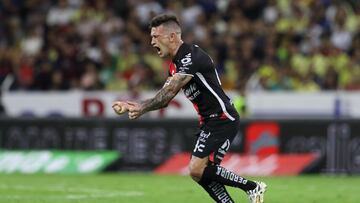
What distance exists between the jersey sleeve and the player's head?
0.19 meters

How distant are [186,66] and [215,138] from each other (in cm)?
92

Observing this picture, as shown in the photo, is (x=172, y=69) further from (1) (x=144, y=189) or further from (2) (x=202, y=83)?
(1) (x=144, y=189)

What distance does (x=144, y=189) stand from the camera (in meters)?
16.2

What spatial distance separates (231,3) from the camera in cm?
2603

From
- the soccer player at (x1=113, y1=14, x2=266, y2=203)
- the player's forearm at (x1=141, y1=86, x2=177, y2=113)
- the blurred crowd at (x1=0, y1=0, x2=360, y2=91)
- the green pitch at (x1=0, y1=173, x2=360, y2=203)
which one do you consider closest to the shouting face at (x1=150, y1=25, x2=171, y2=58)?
the soccer player at (x1=113, y1=14, x2=266, y2=203)

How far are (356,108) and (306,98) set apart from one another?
1.19 metres

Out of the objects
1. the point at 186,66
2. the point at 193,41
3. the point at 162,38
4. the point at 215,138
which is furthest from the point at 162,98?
the point at 193,41

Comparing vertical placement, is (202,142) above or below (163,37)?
below

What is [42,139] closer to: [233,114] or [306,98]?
[306,98]

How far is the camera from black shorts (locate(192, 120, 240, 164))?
11000 mm

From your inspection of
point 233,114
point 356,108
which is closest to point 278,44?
point 356,108

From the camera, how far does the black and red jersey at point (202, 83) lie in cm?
1077

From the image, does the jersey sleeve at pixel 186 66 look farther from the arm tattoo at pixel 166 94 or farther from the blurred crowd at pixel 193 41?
the blurred crowd at pixel 193 41

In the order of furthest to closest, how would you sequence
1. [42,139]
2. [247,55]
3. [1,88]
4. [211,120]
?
1. [1,88]
2. [247,55]
3. [42,139]
4. [211,120]
